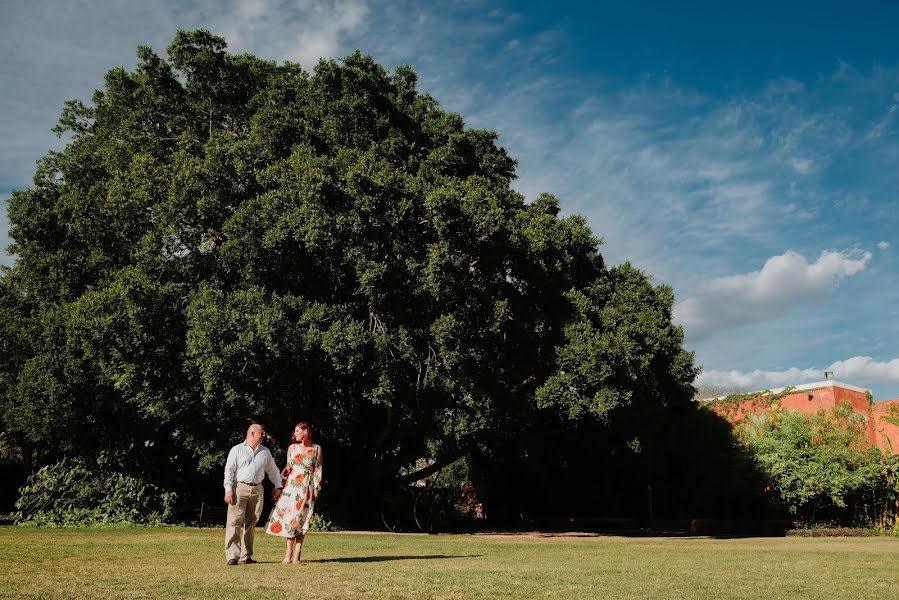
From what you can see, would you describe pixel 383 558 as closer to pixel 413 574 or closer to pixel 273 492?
pixel 273 492

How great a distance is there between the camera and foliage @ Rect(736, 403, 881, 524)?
24.1m

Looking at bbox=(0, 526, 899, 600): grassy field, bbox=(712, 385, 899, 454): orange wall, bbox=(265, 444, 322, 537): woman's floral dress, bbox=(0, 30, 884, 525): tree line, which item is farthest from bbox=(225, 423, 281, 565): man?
bbox=(712, 385, 899, 454): orange wall

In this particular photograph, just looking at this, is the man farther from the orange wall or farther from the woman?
the orange wall

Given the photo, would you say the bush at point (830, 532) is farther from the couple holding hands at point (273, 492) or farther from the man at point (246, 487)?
the man at point (246, 487)

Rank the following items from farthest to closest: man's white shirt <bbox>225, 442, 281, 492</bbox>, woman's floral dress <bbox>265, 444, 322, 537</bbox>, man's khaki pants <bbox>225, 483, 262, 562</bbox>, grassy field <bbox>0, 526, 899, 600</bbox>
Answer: man's white shirt <bbox>225, 442, 281, 492</bbox> → woman's floral dress <bbox>265, 444, 322, 537</bbox> → man's khaki pants <bbox>225, 483, 262, 562</bbox> → grassy field <bbox>0, 526, 899, 600</bbox>

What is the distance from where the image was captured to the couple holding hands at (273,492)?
886 centimetres

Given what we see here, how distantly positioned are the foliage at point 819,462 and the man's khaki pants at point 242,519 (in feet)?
68.7

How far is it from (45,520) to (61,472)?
1.56 m

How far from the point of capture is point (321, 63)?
21281 mm

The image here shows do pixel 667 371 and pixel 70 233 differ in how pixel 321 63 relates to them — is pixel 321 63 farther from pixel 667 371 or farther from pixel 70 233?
pixel 667 371

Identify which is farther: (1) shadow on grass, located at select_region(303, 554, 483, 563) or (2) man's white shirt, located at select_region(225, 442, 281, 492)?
(1) shadow on grass, located at select_region(303, 554, 483, 563)

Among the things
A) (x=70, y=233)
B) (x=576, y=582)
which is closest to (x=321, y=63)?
(x=70, y=233)

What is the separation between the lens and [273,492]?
9312mm

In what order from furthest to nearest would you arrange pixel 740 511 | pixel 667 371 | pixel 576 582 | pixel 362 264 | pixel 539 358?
1. pixel 740 511
2. pixel 667 371
3. pixel 539 358
4. pixel 362 264
5. pixel 576 582
